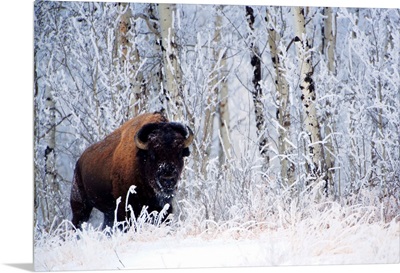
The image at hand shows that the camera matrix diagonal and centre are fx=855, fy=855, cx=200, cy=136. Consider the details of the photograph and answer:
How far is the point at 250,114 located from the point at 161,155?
3.72ft

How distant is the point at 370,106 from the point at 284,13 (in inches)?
56.1

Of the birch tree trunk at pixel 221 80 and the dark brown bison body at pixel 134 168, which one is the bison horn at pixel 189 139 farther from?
the birch tree trunk at pixel 221 80

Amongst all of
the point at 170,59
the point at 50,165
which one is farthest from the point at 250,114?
the point at 50,165

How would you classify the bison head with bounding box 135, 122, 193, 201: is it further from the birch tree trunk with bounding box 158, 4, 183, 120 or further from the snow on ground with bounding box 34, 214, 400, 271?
the snow on ground with bounding box 34, 214, 400, 271

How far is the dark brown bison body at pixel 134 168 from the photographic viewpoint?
29.5 feet

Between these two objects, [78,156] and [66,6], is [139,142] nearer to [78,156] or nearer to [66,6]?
[78,156]

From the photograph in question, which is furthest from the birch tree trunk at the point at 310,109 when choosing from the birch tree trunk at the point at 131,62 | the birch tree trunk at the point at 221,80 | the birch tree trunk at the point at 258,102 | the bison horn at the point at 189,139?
the birch tree trunk at the point at 131,62

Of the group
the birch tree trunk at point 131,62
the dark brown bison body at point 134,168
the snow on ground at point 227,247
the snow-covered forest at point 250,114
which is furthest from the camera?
the birch tree trunk at point 131,62

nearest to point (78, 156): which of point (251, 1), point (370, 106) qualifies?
point (251, 1)

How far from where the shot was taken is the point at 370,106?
9.59 m

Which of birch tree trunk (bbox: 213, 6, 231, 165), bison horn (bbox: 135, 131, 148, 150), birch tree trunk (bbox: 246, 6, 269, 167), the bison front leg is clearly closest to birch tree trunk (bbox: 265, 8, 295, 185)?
birch tree trunk (bbox: 246, 6, 269, 167)

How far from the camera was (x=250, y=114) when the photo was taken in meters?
9.41

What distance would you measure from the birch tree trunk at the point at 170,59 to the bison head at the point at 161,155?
1.09 ft

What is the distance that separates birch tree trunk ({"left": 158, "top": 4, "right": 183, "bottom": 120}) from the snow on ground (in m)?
1.38
